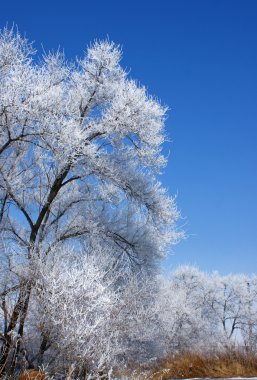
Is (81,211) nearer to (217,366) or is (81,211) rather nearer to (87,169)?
(87,169)

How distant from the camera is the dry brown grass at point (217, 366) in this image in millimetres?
9062

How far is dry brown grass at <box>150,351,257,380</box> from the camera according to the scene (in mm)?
9062

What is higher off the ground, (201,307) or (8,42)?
(201,307)

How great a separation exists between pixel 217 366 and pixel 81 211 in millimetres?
7204

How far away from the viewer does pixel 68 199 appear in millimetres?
14500

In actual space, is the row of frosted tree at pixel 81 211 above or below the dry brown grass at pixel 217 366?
above

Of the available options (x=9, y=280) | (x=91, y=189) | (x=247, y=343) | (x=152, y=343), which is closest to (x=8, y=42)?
(x=91, y=189)

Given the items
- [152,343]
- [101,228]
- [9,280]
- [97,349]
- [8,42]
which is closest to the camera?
[97,349]

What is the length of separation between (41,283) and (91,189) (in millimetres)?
5772

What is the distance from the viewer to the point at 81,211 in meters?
14.5

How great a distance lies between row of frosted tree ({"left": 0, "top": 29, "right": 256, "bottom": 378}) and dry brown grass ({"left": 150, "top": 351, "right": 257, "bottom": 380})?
0.34m

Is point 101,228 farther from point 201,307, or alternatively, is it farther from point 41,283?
point 201,307

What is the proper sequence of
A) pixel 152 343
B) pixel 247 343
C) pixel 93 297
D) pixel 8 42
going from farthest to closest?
pixel 152 343 < pixel 8 42 < pixel 247 343 < pixel 93 297

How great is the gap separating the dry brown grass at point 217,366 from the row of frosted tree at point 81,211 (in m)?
0.34
